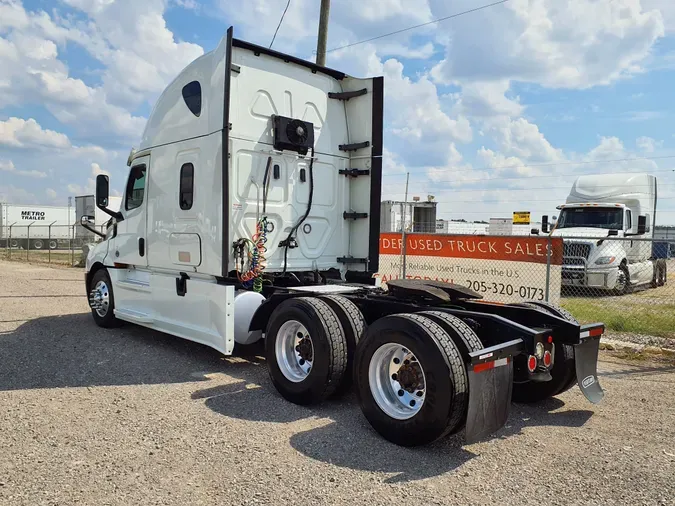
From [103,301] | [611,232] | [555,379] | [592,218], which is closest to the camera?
[555,379]

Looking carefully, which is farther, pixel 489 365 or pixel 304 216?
pixel 304 216

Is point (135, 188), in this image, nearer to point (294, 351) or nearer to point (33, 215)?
point (294, 351)

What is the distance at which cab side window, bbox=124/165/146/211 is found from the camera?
25.3 feet

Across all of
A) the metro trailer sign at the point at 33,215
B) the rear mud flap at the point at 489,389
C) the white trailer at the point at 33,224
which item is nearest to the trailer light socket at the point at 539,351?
the rear mud flap at the point at 489,389

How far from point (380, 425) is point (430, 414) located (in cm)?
53

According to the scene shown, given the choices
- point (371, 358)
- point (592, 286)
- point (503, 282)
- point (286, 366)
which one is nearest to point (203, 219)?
point (286, 366)

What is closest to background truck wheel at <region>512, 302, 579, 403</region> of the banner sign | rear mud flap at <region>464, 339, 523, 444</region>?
rear mud flap at <region>464, 339, 523, 444</region>

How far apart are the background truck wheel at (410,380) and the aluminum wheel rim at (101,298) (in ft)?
17.2

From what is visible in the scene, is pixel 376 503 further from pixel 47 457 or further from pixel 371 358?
pixel 47 457

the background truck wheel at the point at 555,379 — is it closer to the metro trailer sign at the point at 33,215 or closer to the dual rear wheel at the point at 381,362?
the dual rear wheel at the point at 381,362

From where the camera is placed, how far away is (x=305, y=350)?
5.32 m

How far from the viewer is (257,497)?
3354 millimetres

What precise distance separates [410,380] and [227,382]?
2.33 metres

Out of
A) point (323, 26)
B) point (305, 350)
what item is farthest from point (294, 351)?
point (323, 26)
